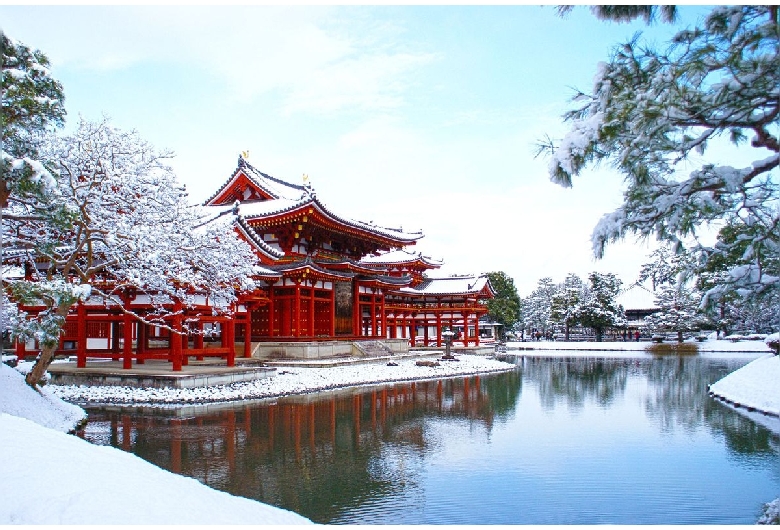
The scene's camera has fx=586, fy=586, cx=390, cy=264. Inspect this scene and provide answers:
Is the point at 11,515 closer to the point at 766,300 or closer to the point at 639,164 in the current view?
the point at 639,164

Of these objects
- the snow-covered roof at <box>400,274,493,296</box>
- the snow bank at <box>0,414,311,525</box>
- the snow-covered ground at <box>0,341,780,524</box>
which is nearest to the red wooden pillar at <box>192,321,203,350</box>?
the snow-covered ground at <box>0,341,780,524</box>

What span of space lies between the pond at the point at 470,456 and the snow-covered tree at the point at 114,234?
328 cm

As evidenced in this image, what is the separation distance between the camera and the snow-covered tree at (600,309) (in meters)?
55.2

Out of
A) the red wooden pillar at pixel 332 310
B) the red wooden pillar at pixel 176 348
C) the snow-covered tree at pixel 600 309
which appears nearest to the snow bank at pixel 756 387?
the red wooden pillar at pixel 176 348

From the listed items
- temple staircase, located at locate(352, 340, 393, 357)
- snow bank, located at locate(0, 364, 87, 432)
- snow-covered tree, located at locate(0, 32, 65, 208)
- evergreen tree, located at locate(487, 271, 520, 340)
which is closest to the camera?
snow-covered tree, located at locate(0, 32, 65, 208)

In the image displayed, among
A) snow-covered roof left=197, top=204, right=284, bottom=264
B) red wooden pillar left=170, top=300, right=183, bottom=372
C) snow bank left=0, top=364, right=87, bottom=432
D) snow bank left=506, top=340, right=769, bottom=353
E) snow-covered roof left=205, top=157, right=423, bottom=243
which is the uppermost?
snow-covered roof left=205, top=157, right=423, bottom=243

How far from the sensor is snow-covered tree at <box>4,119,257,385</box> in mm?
12531

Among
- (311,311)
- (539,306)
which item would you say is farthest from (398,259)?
(539,306)

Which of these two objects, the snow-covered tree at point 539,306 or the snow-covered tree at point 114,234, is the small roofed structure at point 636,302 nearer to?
the snow-covered tree at point 539,306

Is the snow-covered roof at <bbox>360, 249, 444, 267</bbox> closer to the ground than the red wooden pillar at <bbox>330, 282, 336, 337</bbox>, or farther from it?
farther from it

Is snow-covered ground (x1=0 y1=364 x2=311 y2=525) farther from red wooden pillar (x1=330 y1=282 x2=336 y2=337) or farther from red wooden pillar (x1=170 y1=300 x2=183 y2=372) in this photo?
red wooden pillar (x1=330 y1=282 x2=336 y2=337)

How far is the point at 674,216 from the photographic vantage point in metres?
5.54

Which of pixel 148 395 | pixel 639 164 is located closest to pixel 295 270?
pixel 148 395

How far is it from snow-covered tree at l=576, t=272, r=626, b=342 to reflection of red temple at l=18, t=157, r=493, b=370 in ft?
79.7
